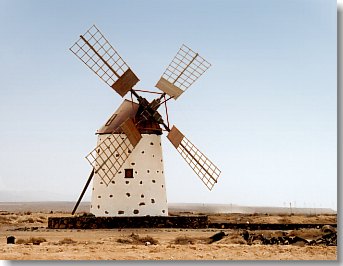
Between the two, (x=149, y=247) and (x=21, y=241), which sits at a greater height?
(x=21, y=241)

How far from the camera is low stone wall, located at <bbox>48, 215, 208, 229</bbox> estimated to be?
1502cm

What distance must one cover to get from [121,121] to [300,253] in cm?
594

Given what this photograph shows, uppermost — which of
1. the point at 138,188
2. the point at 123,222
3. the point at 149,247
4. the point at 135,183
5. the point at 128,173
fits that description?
the point at 128,173

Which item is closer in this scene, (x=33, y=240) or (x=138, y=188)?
(x=33, y=240)

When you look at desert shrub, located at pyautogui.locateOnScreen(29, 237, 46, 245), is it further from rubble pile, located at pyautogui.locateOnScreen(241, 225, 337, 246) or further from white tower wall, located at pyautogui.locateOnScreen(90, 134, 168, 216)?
rubble pile, located at pyautogui.locateOnScreen(241, 225, 337, 246)

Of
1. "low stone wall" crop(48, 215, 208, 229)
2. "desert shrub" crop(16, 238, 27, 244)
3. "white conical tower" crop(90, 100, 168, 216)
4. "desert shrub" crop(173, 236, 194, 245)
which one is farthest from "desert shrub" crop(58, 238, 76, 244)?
"white conical tower" crop(90, 100, 168, 216)

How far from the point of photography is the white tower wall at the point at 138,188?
1554 cm

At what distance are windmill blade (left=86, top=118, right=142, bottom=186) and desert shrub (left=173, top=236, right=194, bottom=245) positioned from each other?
10.3ft

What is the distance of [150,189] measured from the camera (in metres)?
15.7

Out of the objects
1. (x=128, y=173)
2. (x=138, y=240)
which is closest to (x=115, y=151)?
(x=128, y=173)

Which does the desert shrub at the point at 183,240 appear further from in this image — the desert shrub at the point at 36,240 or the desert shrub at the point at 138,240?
the desert shrub at the point at 36,240

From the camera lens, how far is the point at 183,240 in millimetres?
12586

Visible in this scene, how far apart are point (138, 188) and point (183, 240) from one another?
324cm

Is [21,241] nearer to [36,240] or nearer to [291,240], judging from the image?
[36,240]
